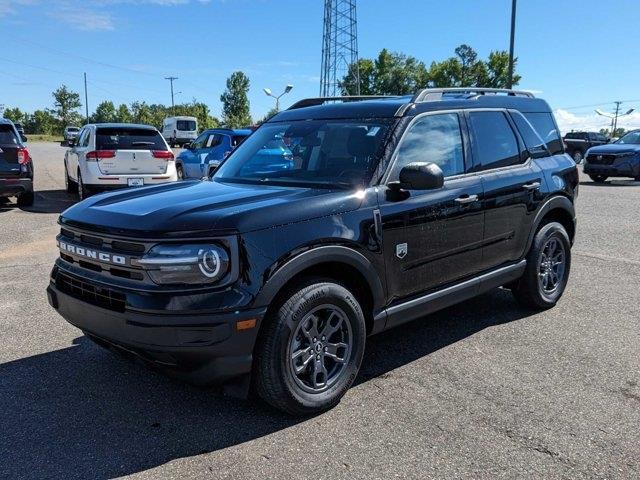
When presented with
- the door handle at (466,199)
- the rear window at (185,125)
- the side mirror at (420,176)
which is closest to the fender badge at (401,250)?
the side mirror at (420,176)

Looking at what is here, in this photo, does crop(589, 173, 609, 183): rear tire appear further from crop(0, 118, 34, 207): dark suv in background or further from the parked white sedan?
crop(0, 118, 34, 207): dark suv in background

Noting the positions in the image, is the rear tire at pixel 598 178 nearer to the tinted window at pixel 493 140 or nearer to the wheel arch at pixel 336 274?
the tinted window at pixel 493 140

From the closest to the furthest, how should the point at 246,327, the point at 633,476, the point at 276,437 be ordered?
1. the point at 633,476
2. the point at 246,327
3. the point at 276,437

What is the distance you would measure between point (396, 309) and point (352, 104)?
5.24 feet

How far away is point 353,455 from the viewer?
2994mm

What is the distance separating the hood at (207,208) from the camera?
3041 mm

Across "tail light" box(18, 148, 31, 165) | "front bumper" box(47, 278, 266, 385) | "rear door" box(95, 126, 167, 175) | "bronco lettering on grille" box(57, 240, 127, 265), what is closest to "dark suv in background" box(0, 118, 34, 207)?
"tail light" box(18, 148, 31, 165)

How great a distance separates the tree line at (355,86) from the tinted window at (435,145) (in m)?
55.3

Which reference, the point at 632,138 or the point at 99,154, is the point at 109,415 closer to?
the point at 99,154

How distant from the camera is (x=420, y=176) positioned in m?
3.56

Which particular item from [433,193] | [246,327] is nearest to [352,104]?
[433,193]

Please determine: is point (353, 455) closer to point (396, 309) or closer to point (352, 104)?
point (396, 309)

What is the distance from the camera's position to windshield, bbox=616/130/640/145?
62.7ft

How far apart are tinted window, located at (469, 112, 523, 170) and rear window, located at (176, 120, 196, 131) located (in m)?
45.6
